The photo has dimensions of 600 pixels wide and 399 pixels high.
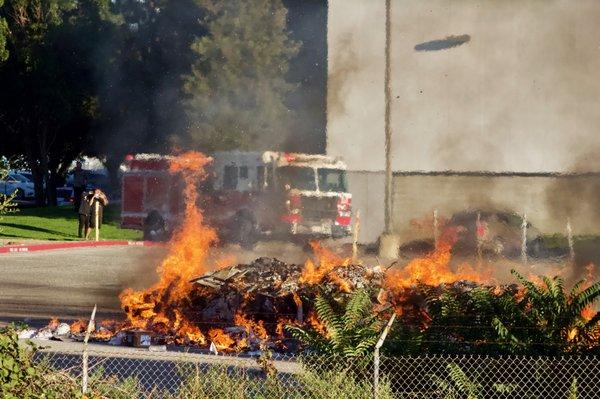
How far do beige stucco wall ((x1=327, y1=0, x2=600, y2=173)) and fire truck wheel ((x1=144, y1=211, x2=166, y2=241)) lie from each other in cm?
558

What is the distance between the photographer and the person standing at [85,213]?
103 ft

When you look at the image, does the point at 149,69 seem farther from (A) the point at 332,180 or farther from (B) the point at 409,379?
(B) the point at 409,379

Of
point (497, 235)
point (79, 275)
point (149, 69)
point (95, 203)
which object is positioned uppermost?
point (149, 69)

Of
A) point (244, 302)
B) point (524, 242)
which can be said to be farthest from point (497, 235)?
point (244, 302)

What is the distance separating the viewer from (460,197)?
34438 mm

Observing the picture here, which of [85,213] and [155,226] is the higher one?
[85,213]

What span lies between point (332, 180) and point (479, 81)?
743 centimetres

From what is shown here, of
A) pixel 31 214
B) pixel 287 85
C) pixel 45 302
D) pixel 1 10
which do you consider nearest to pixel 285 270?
pixel 45 302

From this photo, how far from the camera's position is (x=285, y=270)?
54.9 ft

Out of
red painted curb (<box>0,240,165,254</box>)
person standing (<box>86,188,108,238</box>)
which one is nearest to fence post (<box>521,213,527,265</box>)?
red painted curb (<box>0,240,165,254</box>)

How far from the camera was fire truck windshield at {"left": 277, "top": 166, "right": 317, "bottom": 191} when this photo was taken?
29.1 meters

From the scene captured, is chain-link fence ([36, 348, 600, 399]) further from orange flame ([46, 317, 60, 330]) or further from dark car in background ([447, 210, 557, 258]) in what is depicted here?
dark car in background ([447, 210, 557, 258])

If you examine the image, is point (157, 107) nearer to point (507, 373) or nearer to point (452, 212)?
point (452, 212)

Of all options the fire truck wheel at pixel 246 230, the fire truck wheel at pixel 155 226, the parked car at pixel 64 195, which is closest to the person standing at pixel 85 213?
the fire truck wheel at pixel 155 226
